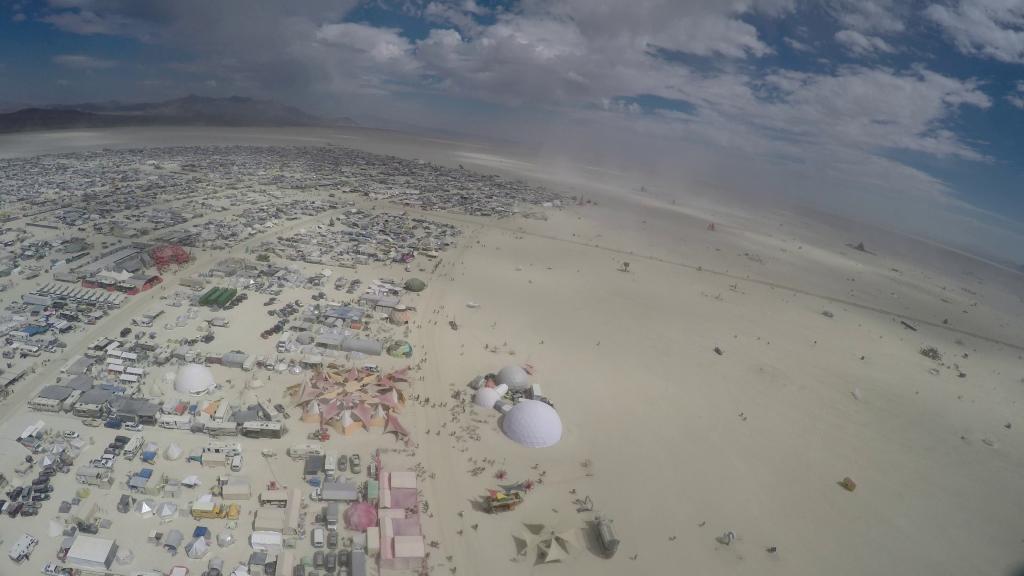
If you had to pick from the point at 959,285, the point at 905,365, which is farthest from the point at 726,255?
the point at 959,285

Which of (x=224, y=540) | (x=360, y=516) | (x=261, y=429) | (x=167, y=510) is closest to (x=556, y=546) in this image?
(x=360, y=516)

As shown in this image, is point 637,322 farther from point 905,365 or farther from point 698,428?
point 905,365

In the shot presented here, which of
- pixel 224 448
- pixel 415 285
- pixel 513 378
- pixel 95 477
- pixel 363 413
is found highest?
pixel 415 285

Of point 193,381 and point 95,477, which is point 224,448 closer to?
point 95,477

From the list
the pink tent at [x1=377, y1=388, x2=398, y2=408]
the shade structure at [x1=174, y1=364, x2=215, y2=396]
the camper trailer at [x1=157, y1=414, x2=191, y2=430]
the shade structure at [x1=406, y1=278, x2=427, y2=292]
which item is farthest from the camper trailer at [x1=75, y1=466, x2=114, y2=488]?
the shade structure at [x1=406, y1=278, x2=427, y2=292]

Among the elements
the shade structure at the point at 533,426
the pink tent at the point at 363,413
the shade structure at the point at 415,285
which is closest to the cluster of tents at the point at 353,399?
the pink tent at the point at 363,413

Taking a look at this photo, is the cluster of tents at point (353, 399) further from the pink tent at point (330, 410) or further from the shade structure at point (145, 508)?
the shade structure at point (145, 508)

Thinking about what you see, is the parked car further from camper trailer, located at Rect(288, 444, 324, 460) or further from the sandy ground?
camper trailer, located at Rect(288, 444, 324, 460)
